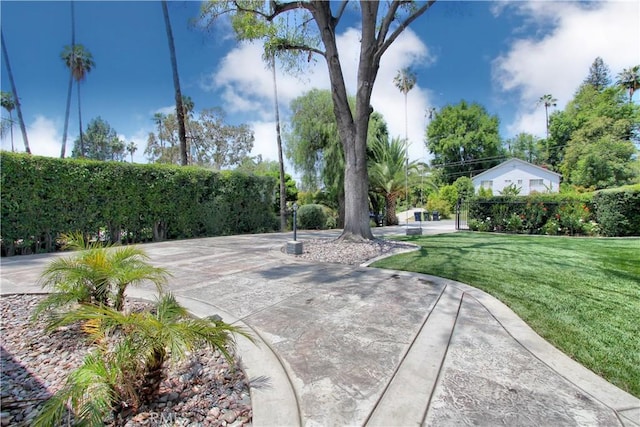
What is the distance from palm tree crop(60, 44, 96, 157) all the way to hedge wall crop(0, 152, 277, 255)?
64.5 feet

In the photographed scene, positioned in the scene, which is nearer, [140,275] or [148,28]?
[140,275]

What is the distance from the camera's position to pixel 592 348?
7.60ft

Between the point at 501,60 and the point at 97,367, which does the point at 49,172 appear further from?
the point at 501,60

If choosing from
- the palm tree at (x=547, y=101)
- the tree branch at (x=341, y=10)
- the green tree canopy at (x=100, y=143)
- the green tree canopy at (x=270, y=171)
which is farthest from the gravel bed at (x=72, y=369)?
the green tree canopy at (x=100, y=143)

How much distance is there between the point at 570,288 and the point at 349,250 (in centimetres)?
407

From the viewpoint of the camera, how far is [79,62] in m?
23.9

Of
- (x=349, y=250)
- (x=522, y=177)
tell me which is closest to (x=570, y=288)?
(x=349, y=250)

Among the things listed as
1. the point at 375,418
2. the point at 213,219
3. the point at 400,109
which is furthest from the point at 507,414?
the point at 400,109

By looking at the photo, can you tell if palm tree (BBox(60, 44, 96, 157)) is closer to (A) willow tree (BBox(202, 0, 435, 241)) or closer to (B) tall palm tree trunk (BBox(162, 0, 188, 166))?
(B) tall palm tree trunk (BBox(162, 0, 188, 166))

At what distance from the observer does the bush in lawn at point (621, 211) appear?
9.61 m

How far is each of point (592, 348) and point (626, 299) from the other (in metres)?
1.93

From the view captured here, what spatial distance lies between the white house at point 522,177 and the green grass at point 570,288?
2423 cm

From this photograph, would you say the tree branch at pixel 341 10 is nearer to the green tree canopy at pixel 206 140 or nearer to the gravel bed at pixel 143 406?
the gravel bed at pixel 143 406

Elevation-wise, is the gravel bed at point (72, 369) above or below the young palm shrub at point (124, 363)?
below
